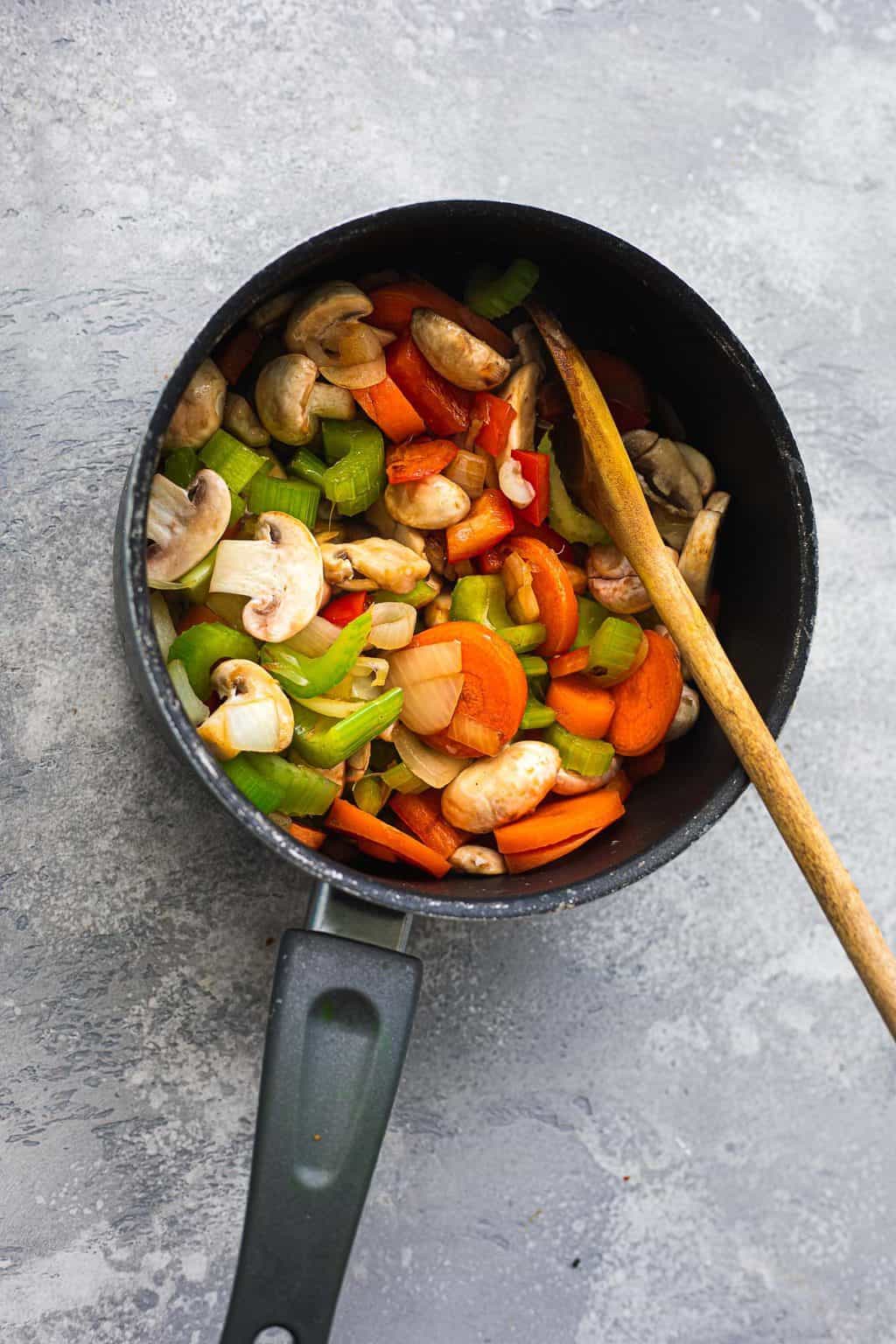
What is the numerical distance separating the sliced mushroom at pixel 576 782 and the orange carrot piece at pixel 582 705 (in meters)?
0.04

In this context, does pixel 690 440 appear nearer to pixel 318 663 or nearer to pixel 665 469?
pixel 665 469

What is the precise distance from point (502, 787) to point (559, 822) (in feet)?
0.25

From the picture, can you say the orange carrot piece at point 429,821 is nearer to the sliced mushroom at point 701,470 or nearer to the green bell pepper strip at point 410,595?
the green bell pepper strip at point 410,595

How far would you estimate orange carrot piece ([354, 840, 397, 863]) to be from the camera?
1.15m

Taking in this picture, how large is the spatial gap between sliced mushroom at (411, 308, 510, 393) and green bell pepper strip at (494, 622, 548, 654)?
9.5 inches

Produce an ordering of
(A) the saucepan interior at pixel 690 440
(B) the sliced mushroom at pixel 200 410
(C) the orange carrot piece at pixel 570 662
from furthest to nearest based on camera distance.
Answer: (C) the orange carrot piece at pixel 570 662 → (B) the sliced mushroom at pixel 200 410 → (A) the saucepan interior at pixel 690 440

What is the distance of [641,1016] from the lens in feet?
4.48

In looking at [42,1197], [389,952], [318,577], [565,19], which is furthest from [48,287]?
[42,1197]

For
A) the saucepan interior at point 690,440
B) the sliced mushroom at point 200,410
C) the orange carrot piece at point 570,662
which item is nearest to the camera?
the saucepan interior at point 690,440

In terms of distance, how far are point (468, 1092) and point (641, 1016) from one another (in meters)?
0.22

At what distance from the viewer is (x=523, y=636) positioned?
117cm

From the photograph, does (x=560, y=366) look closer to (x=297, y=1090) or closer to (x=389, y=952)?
(x=389, y=952)

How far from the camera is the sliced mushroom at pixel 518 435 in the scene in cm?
116

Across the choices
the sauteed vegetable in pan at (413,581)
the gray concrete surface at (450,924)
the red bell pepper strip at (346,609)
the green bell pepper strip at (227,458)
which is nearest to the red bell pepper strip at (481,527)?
the sauteed vegetable in pan at (413,581)
